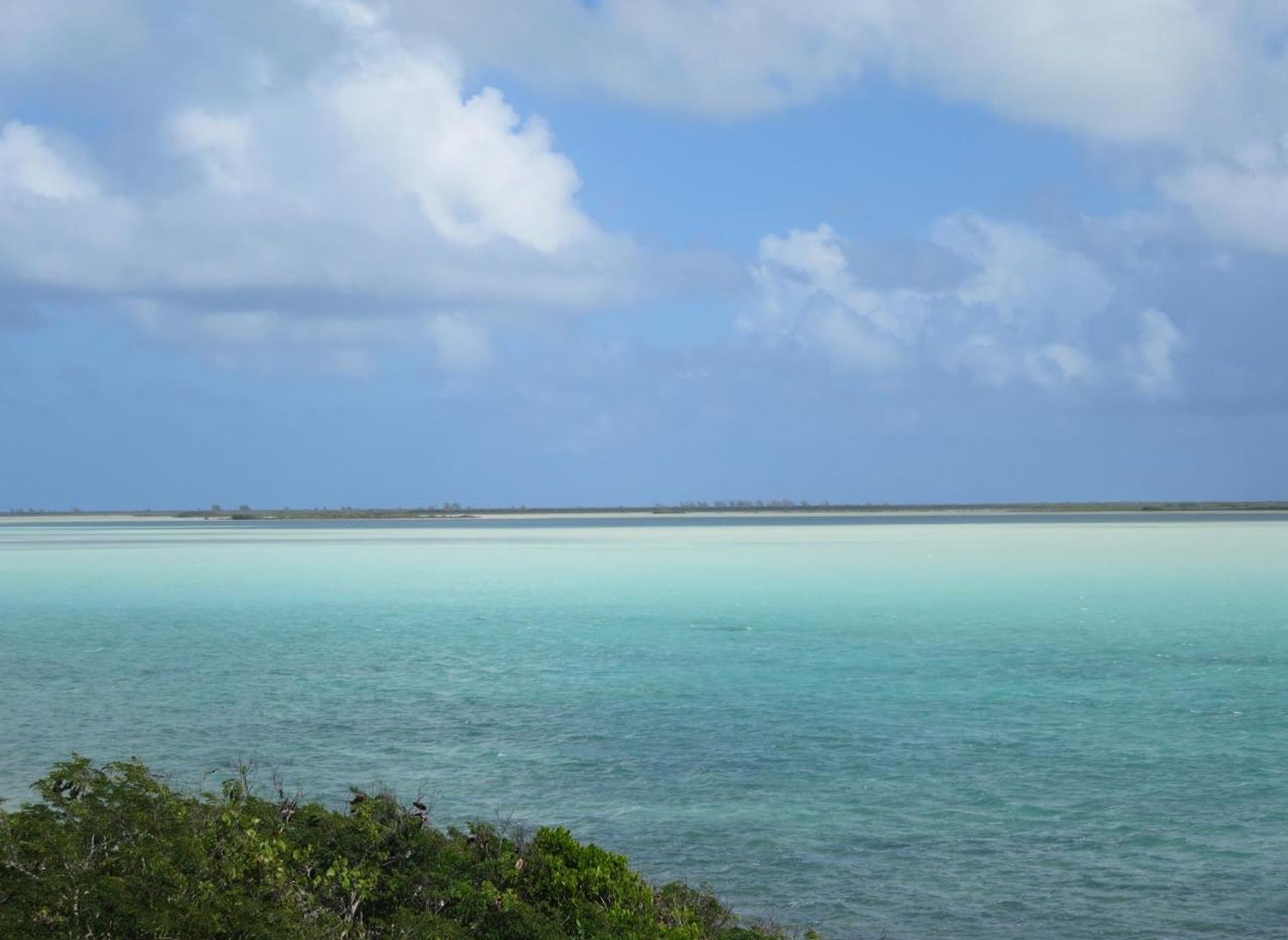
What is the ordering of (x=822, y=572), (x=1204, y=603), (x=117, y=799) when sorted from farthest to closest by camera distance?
1. (x=822, y=572)
2. (x=1204, y=603)
3. (x=117, y=799)

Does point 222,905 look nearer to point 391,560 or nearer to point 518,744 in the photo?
point 518,744

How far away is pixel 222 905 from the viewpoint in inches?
306

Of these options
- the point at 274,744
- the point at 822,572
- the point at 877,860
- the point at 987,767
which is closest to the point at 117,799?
the point at 877,860

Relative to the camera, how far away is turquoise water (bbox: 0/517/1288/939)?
11469 millimetres

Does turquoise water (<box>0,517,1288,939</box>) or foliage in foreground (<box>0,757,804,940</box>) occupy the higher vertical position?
foliage in foreground (<box>0,757,804,940</box>)

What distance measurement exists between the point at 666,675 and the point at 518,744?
22.3 ft

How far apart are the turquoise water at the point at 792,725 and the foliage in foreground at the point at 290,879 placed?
7.22 ft

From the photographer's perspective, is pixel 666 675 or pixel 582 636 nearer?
pixel 666 675

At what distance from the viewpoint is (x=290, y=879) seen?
345 inches

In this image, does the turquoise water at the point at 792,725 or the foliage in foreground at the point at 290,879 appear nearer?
the foliage in foreground at the point at 290,879

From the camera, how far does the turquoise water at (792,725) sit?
11.5m

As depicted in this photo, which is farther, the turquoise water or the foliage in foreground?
the turquoise water

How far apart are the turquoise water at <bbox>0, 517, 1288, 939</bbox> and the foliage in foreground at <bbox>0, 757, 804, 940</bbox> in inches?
86.6

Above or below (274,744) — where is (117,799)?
above
